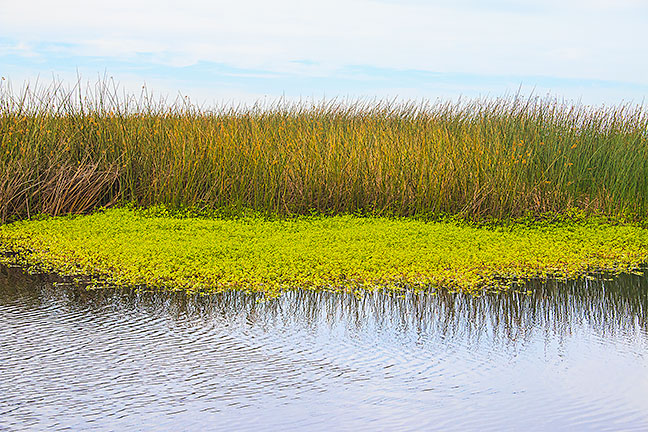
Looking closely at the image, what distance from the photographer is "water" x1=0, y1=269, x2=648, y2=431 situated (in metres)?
3.09

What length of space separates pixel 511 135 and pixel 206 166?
4.20 m

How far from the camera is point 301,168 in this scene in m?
8.91

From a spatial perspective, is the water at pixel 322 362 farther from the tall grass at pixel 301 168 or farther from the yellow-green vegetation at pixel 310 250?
the tall grass at pixel 301 168

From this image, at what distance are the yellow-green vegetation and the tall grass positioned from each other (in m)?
0.41

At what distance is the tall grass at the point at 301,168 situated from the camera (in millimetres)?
8633

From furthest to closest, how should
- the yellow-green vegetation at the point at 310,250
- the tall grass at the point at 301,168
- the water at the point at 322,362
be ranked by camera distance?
the tall grass at the point at 301,168
the yellow-green vegetation at the point at 310,250
the water at the point at 322,362

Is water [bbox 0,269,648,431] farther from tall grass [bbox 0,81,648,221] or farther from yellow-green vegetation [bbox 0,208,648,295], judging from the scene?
tall grass [bbox 0,81,648,221]

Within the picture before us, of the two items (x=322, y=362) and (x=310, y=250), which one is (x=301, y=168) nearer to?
(x=310, y=250)

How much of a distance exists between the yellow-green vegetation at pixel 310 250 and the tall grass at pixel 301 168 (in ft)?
1.35

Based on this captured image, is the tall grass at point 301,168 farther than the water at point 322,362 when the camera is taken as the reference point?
Yes

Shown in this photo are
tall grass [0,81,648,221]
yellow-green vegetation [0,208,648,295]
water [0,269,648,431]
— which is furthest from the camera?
tall grass [0,81,648,221]

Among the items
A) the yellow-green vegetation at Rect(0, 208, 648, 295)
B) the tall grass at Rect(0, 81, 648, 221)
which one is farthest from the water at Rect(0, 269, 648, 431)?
the tall grass at Rect(0, 81, 648, 221)

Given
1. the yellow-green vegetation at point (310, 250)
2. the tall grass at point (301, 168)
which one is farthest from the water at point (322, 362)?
the tall grass at point (301, 168)

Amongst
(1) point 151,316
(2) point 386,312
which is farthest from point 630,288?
(1) point 151,316
